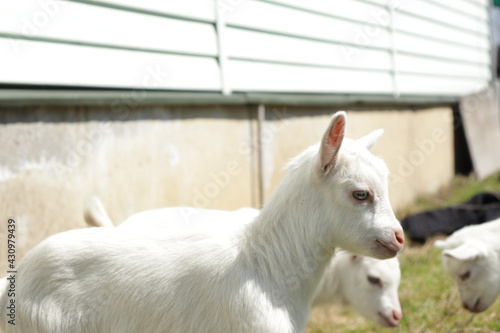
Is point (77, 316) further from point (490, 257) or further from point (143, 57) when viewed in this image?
point (490, 257)

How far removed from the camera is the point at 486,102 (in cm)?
1239

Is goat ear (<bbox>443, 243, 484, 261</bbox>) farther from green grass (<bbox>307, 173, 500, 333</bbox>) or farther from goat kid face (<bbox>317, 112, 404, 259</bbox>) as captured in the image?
goat kid face (<bbox>317, 112, 404, 259</bbox>)

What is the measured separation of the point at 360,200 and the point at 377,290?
83.1 inches

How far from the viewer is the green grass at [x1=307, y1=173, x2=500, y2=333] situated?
189 inches

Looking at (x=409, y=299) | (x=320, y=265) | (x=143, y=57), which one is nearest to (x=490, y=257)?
(x=409, y=299)

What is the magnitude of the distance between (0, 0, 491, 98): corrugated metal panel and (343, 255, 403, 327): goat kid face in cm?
212

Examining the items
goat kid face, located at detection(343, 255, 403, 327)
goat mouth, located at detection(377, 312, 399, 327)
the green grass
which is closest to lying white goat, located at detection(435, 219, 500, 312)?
the green grass

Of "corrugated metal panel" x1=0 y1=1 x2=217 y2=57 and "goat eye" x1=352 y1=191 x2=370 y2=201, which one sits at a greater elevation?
"corrugated metal panel" x1=0 y1=1 x2=217 y2=57

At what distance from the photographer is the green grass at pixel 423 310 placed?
4.81 m

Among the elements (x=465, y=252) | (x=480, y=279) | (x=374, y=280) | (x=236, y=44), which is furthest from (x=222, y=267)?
(x=236, y=44)

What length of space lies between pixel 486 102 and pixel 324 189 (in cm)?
1041

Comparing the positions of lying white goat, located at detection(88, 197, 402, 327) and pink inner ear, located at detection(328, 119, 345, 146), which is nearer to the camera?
pink inner ear, located at detection(328, 119, 345, 146)

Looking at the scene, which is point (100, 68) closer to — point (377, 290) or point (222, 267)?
point (222, 267)

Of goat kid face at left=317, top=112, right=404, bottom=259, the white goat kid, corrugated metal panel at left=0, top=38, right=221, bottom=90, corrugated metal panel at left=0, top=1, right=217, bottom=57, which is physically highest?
corrugated metal panel at left=0, top=1, right=217, bottom=57
